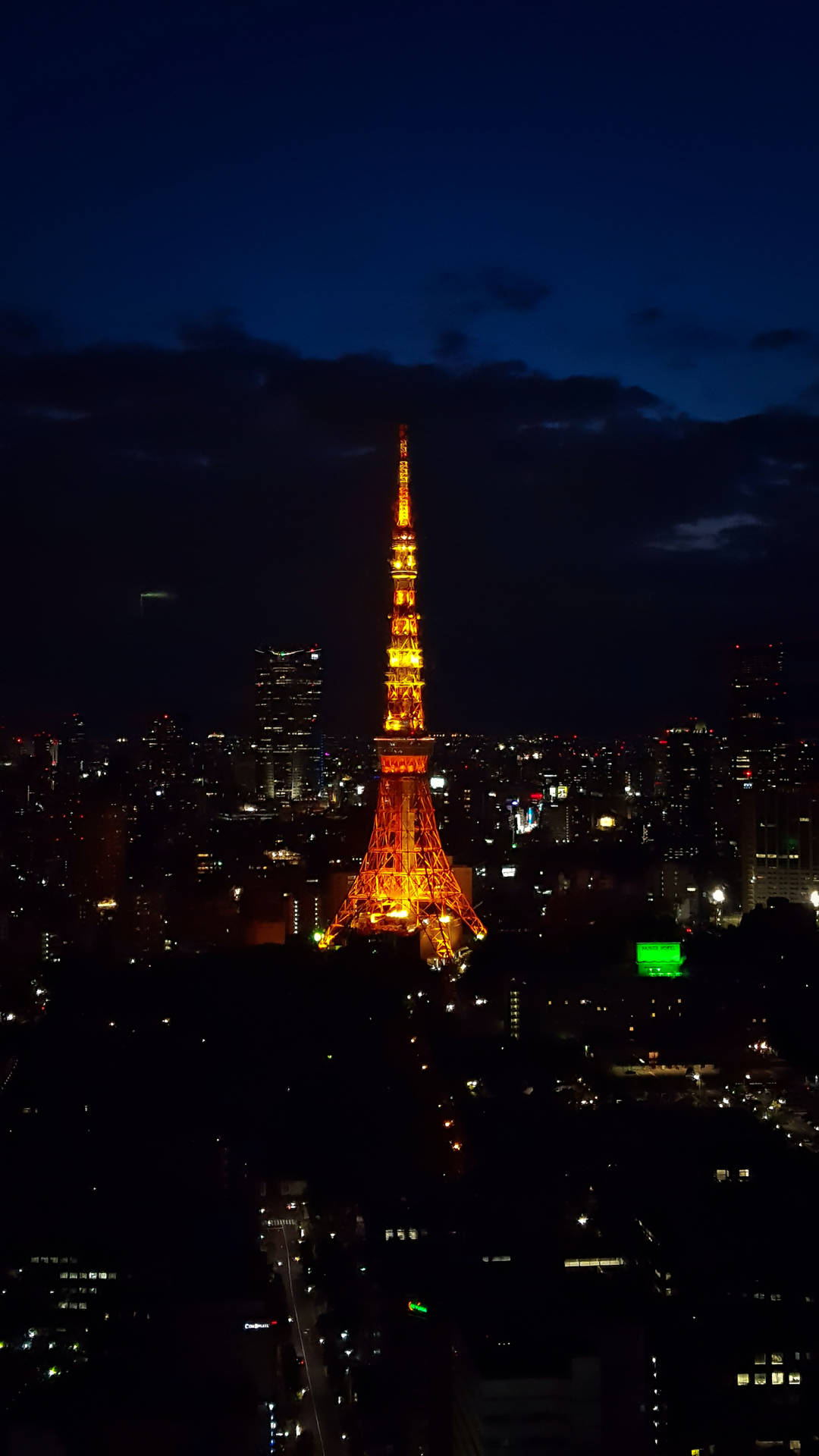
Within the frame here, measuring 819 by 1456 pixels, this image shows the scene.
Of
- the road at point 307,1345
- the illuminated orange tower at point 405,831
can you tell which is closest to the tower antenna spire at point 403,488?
the illuminated orange tower at point 405,831

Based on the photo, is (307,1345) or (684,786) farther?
(684,786)

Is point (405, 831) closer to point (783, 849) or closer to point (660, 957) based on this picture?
point (660, 957)

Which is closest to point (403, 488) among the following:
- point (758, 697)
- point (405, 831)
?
point (405, 831)

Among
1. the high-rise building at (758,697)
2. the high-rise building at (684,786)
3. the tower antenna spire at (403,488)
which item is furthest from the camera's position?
the high-rise building at (684,786)

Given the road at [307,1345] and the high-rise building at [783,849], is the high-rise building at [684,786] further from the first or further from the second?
the road at [307,1345]

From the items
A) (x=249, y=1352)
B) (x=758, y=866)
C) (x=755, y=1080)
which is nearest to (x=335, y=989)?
(x=755, y=1080)

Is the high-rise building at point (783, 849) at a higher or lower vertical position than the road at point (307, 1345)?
higher
